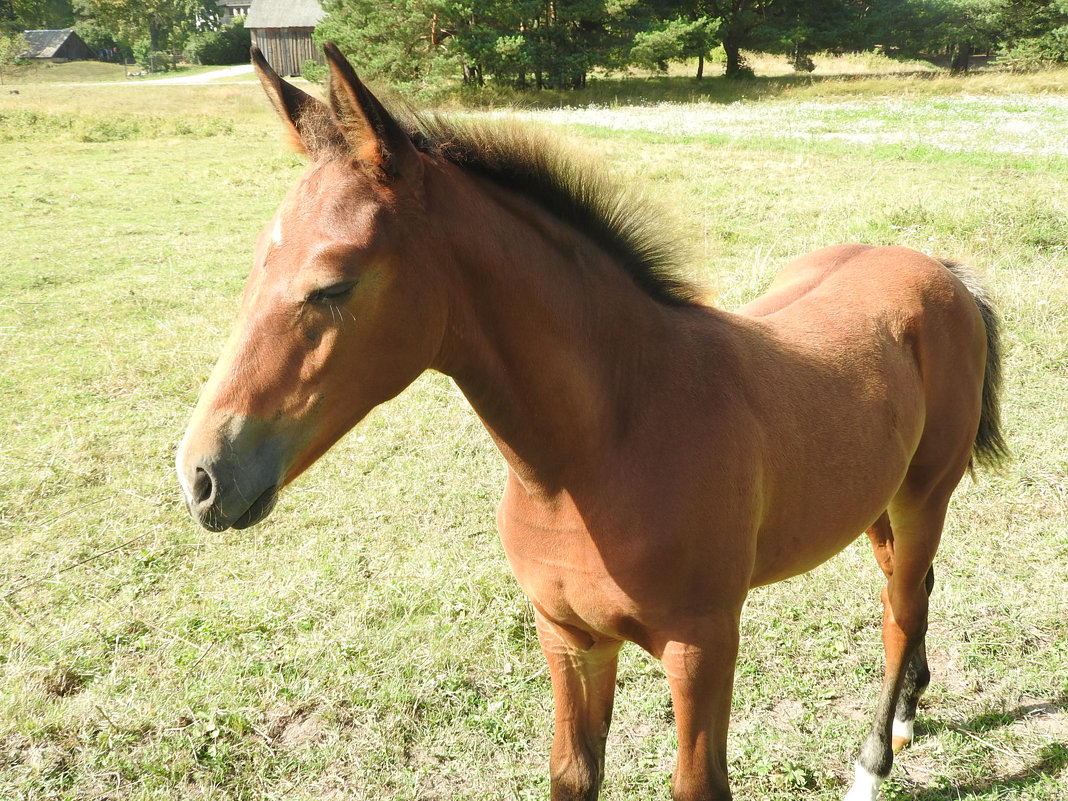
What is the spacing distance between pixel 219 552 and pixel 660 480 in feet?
9.70

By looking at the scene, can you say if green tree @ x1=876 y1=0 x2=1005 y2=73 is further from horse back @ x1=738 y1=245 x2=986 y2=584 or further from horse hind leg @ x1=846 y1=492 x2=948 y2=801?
horse hind leg @ x1=846 y1=492 x2=948 y2=801

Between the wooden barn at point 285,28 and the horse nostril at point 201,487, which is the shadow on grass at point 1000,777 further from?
the wooden barn at point 285,28

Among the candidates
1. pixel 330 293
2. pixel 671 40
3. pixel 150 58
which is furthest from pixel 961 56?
pixel 150 58

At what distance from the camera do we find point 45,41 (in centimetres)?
5228

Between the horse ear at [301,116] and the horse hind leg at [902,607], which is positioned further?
the horse hind leg at [902,607]

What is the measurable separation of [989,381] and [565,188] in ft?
7.15

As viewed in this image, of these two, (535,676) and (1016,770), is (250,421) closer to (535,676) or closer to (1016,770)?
(535,676)

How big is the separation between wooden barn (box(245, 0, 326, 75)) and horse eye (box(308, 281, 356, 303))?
47.1 m

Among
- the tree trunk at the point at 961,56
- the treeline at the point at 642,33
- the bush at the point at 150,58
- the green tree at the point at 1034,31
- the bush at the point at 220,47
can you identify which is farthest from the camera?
the bush at the point at 220,47

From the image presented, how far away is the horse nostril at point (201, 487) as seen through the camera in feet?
4.38

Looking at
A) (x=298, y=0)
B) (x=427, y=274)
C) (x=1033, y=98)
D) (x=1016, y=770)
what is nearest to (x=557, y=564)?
(x=427, y=274)

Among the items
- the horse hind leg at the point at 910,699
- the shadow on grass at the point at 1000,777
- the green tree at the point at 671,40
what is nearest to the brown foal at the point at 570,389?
the horse hind leg at the point at 910,699

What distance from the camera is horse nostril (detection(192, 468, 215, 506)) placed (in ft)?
4.38

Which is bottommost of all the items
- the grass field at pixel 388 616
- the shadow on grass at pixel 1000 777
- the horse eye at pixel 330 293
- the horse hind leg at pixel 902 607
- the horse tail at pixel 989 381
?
the shadow on grass at pixel 1000 777
